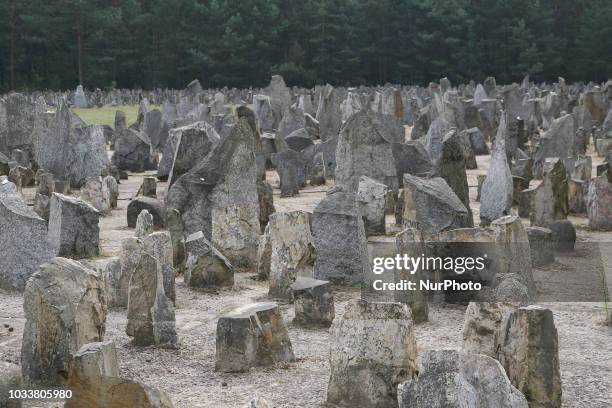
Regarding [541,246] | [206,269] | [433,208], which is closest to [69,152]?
[433,208]

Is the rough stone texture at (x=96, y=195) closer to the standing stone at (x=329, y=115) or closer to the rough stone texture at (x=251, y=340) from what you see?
the rough stone texture at (x=251, y=340)

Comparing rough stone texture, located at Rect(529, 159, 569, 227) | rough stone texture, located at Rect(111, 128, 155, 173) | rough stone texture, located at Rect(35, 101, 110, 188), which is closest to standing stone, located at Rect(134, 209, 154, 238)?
rough stone texture, located at Rect(529, 159, 569, 227)

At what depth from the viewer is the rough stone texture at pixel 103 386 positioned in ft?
19.2

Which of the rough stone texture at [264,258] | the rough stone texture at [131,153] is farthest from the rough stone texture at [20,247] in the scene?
the rough stone texture at [131,153]

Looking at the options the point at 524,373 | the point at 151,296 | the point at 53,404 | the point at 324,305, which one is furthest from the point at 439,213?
the point at 53,404

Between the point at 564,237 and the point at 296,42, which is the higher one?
the point at 296,42

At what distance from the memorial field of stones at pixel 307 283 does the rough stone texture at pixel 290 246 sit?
0.02 metres

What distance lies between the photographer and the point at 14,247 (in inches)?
403

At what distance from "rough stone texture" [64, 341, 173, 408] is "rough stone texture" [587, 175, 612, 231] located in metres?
8.24

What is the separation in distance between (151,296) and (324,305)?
1.42 metres

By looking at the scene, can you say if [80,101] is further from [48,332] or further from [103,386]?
[103,386]

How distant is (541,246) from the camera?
11227 mm

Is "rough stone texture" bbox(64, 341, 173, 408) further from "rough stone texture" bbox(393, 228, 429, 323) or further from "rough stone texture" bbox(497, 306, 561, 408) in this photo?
"rough stone texture" bbox(393, 228, 429, 323)

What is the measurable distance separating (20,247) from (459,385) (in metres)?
5.75
